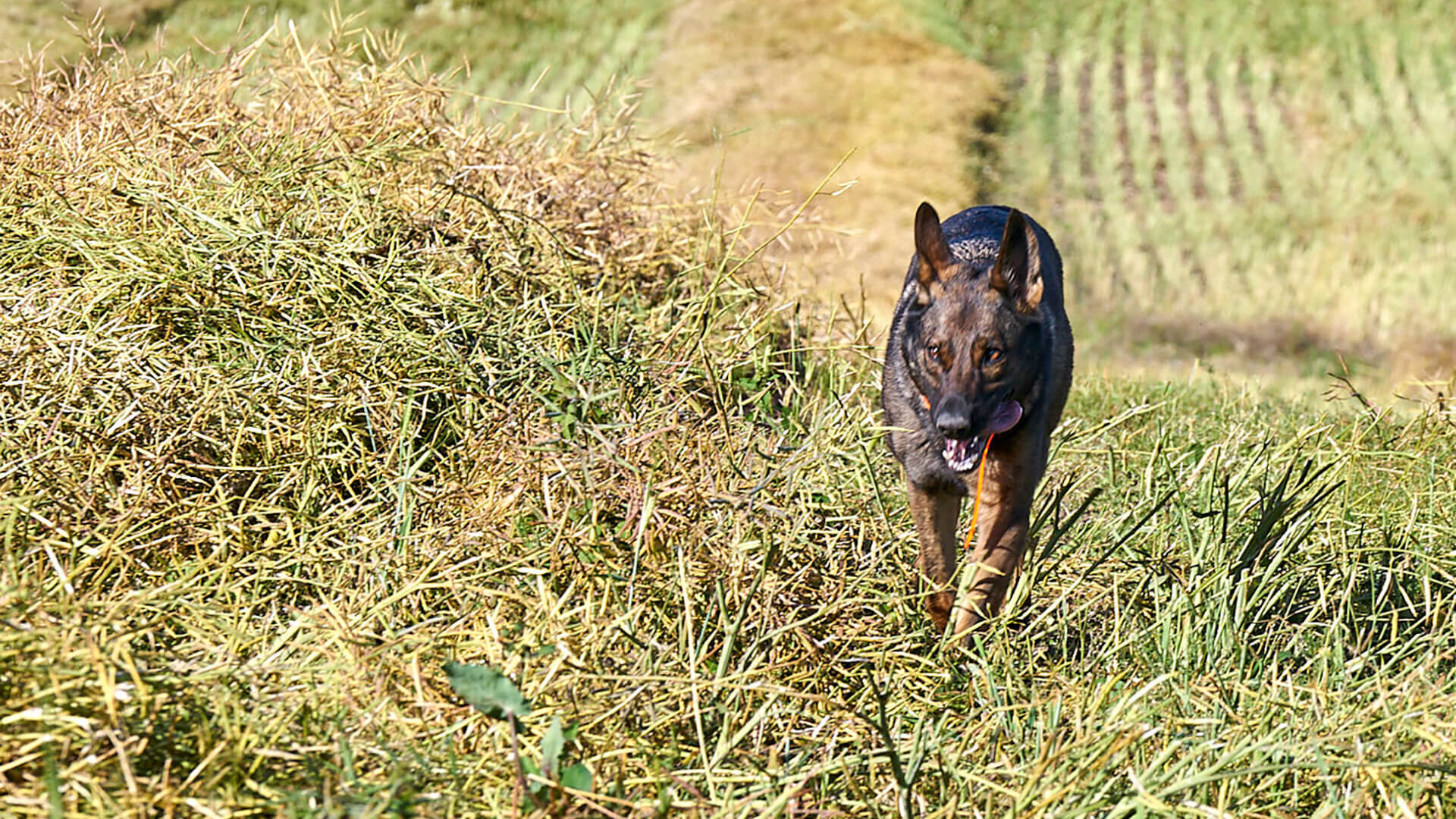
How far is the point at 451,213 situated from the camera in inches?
214

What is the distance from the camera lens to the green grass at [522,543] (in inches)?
125

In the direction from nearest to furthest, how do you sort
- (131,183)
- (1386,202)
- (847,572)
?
1. (847,572)
2. (131,183)
3. (1386,202)

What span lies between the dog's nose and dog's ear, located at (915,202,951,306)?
1.87ft

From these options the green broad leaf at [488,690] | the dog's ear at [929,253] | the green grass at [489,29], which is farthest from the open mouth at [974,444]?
the green grass at [489,29]

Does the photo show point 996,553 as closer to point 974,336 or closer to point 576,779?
point 974,336

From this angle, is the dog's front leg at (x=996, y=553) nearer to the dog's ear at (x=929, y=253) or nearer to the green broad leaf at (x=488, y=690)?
the dog's ear at (x=929, y=253)

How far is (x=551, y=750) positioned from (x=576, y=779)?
0.28 feet

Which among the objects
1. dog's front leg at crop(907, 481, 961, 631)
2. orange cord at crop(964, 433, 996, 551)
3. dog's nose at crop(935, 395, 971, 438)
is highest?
dog's nose at crop(935, 395, 971, 438)

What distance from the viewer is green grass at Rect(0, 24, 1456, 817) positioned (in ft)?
10.5

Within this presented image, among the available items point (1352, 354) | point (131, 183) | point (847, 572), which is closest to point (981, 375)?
point (847, 572)

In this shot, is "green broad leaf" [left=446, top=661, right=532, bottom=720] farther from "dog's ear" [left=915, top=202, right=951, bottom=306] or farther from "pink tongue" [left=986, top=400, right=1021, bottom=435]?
"dog's ear" [left=915, top=202, right=951, bottom=306]

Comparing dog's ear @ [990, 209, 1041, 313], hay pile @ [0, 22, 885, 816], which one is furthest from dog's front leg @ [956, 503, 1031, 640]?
hay pile @ [0, 22, 885, 816]

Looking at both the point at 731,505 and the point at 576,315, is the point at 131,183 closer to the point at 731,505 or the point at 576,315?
the point at 576,315

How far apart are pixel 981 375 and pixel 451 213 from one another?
227cm
